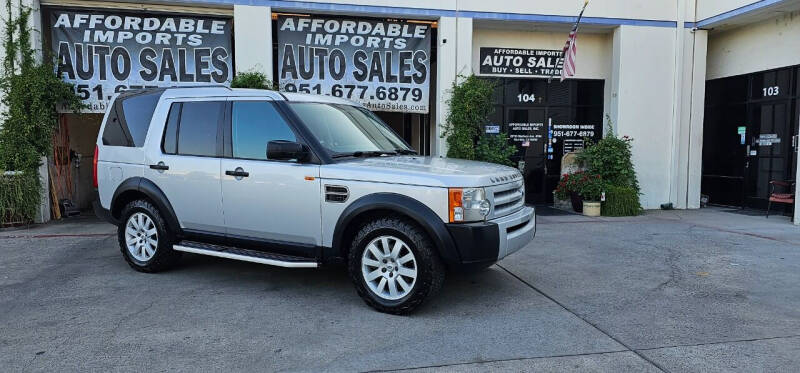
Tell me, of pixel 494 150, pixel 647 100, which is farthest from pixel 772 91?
pixel 494 150

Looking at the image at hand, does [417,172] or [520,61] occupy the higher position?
[520,61]

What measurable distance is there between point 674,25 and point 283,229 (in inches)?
424

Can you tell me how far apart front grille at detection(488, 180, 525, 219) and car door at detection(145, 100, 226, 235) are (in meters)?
2.72

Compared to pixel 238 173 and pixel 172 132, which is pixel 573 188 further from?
pixel 172 132

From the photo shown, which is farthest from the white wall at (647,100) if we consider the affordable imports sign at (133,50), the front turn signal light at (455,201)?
the front turn signal light at (455,201)

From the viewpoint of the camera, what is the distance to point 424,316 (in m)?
4.69

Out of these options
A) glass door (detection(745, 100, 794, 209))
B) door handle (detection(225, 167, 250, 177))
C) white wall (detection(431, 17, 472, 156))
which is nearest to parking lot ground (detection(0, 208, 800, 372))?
door handle (detection(225, 167, 250, 177))

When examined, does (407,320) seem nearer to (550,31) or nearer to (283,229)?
(283,229)

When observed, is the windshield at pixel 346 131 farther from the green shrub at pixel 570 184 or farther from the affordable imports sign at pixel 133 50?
the green shrub at pixel 570 184

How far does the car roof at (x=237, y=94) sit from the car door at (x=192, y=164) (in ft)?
0.31

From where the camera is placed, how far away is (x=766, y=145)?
38.2 feet

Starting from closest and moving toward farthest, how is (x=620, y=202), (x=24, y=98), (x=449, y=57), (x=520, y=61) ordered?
1. (x=24, y=98)
2. (x=620, y=202)
3. (x=449, y=57)
4. (x=520, y=61)

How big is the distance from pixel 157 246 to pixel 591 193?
27.7ft

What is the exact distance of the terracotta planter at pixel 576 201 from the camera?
447 inches
